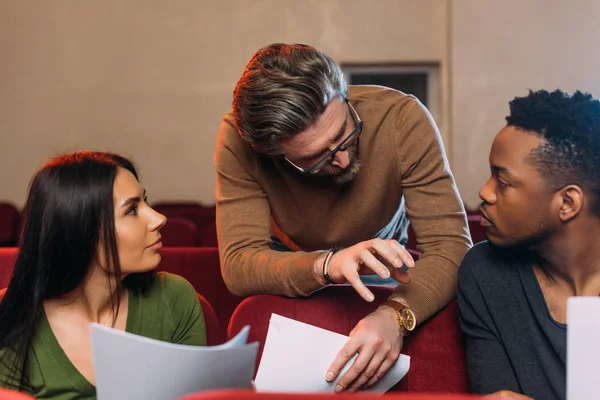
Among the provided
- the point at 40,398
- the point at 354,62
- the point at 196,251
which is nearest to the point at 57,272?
the point at 40,398

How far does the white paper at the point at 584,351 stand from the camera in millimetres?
918

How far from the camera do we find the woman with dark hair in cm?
148

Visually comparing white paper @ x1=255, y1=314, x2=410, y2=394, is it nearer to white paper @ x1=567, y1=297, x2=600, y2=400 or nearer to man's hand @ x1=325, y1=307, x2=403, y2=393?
man's hand @ x1=325, y1=307, x2=403, y2=393

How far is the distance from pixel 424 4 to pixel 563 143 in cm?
547

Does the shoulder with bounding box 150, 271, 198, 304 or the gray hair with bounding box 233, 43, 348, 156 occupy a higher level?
the gray hair with bounding box 233, 43, 348, 156

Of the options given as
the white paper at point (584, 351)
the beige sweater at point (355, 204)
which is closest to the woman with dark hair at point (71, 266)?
the beige sweater at point (355, 204)

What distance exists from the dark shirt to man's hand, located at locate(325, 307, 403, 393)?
0.17 m

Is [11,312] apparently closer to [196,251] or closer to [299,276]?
[299,276]

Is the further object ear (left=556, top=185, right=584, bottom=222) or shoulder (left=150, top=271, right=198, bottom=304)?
shoulder (left=150, top=271, right=198, bottom=304)

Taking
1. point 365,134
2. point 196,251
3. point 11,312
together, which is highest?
point 365,134

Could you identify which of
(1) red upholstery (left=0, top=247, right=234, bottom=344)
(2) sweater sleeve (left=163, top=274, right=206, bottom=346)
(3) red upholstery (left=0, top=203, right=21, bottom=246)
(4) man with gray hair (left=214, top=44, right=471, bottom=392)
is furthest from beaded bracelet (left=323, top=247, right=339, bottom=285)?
(3) red upholstery (left=0, top=203, right=21, bottom=246)

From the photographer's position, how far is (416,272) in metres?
1.71

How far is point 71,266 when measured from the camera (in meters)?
1.54

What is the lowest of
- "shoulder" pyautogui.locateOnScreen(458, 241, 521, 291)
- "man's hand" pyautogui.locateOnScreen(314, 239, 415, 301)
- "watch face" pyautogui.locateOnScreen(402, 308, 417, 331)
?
"watch face" pyautogui.locateOnScreen(402, 308, 417, 331)
